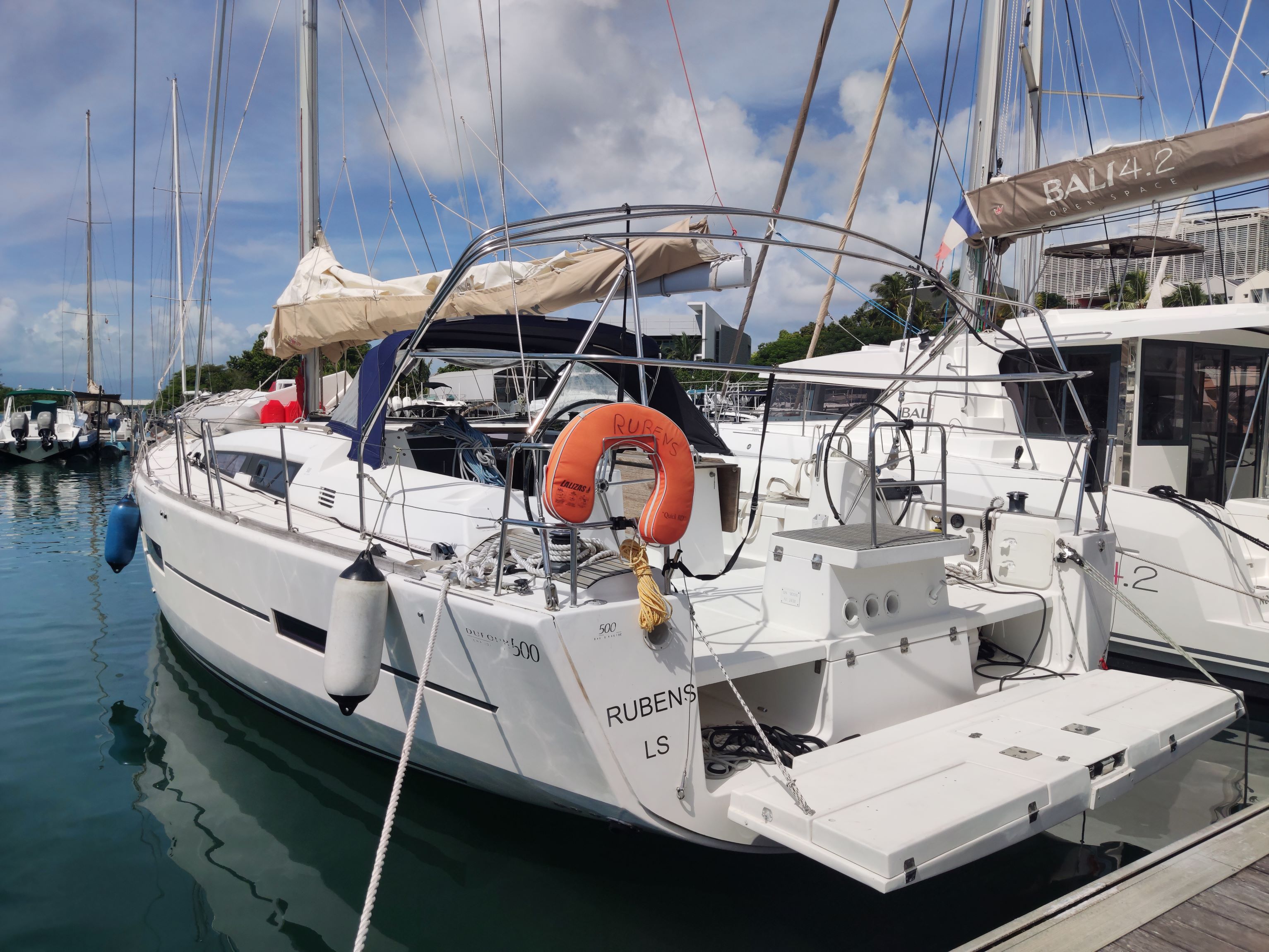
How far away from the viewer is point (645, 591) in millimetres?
2943

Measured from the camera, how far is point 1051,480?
20.1 feet

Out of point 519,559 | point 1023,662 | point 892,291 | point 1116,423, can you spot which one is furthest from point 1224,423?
point 892,291

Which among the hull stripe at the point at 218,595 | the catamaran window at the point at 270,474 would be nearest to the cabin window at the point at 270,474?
the catamaran window at the point at 270,474

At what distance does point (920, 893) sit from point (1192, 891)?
38.5 inches

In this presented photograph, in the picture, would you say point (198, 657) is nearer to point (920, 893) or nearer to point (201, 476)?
point (201, 476)

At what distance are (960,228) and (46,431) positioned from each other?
26970mm

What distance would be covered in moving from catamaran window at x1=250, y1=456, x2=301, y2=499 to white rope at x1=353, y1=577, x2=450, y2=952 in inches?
90.6

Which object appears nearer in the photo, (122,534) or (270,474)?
(270,474)

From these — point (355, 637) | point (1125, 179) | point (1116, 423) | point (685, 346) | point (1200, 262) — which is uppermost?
point (1200, 262)

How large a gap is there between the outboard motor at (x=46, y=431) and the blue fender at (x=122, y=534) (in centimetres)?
2260

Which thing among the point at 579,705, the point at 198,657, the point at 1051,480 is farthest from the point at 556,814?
the point at 1051,480

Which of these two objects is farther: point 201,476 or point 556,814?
point 201,476

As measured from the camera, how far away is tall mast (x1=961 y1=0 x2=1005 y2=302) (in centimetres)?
813

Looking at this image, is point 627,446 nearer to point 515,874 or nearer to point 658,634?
point 658,634
